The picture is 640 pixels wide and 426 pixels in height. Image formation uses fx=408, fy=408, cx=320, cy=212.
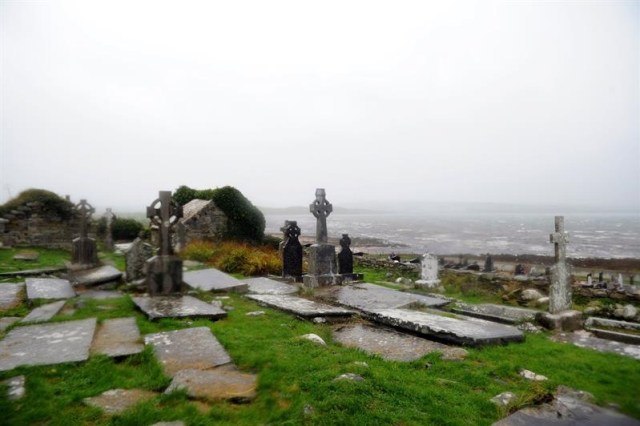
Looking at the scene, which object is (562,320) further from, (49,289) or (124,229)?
(124,229)

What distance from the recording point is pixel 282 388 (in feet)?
12.1

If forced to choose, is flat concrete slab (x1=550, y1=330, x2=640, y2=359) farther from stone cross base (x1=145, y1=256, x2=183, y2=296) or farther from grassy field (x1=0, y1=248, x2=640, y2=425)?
stone cross base (x1=145, y1=256, x2=183, y2=296)

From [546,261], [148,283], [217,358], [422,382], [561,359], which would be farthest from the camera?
[546,261]

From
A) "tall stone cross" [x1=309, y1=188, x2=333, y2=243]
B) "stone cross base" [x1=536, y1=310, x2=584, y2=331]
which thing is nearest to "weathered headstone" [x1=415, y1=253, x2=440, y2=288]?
"tall stone cross" [x1=309, y1=188, x2=333, y2=243]

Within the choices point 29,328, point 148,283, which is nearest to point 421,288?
point 148,283

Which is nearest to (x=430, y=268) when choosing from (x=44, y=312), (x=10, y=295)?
(x=44, y=312)

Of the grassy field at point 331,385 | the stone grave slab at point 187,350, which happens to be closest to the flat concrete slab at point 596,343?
the grassy field at point 331,385

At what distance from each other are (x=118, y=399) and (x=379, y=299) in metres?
5.70

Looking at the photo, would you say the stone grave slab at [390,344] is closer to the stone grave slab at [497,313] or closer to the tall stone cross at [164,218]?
the stone grave slab at [497,313]

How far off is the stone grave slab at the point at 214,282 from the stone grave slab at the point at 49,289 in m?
2.35

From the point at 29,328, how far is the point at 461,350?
18.9 feet

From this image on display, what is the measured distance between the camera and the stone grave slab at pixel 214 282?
9.22 meters

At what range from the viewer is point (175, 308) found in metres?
6.80

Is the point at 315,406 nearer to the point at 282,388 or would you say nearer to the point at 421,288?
the point at 282,388
